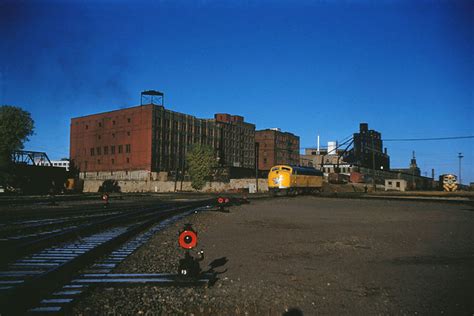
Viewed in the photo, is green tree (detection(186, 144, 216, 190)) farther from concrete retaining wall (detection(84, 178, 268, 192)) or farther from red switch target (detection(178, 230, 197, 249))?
red switch target (detection(178, 230, 197, 249))

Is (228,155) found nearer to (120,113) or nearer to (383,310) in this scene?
(120,113)

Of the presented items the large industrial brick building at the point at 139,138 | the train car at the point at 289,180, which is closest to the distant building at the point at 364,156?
the large industrial brick building at the point at 139,138

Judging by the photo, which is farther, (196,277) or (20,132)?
(20,132)

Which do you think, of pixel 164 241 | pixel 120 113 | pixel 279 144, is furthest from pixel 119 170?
pixel 164 241

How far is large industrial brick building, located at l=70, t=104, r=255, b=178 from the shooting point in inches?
3120

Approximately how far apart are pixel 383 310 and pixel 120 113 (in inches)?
3410

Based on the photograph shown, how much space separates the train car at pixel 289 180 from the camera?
134ft

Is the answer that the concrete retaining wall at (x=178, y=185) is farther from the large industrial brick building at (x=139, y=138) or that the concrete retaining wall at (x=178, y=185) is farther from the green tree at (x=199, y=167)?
the large industrial brick building at (x=139, y=138)

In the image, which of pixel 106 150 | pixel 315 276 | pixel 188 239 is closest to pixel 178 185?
pixel 106 150

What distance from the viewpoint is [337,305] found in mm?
4863

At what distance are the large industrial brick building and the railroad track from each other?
67.0 meters

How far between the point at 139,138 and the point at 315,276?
77.5 m

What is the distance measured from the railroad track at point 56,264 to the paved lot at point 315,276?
398mm

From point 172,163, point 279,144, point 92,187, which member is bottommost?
point 92,187
